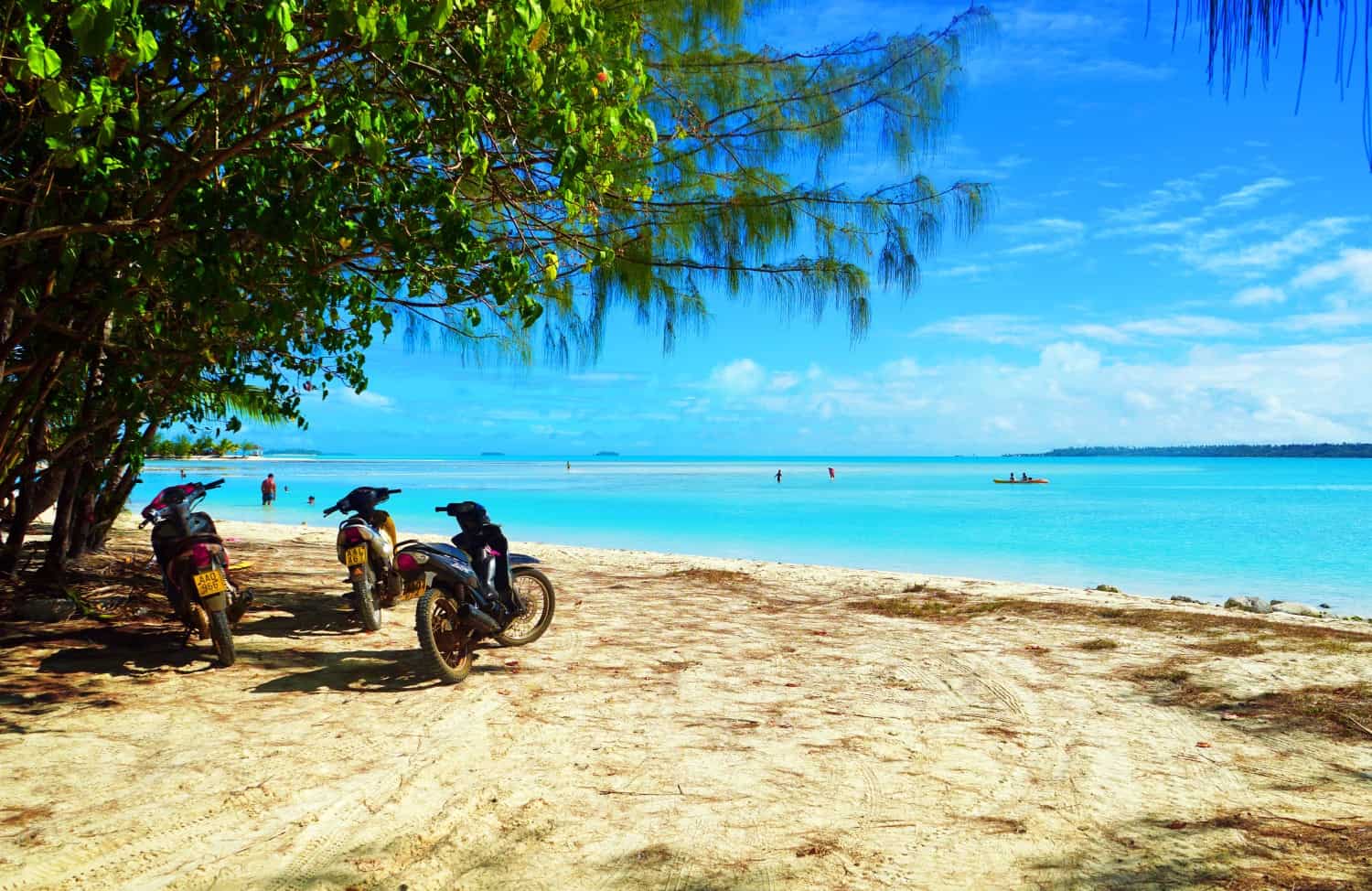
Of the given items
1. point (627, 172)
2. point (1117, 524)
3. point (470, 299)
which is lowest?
point (1117, 524)

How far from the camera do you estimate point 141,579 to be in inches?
330

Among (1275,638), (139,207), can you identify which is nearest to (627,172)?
(139,207)

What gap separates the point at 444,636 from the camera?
6055 millimetres

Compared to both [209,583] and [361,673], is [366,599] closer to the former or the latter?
[361,673]

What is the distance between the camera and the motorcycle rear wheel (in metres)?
5.93

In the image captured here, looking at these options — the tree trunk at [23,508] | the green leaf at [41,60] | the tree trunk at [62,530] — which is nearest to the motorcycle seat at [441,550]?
the green leaf at [41,60]

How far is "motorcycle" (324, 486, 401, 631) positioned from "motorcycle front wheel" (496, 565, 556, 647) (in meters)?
1.00

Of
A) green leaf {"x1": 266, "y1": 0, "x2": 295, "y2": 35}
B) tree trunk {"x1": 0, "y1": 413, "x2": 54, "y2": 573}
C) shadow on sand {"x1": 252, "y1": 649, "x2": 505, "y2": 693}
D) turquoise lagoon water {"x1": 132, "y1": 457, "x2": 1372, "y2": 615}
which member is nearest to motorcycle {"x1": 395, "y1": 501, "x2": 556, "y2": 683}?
shadow on sand {"x1": 252, "y1": 649, "x2": 505, "y2": 693}

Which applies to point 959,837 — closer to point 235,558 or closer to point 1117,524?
point 235,558

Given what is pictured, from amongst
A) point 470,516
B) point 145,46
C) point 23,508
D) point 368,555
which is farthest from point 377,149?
point 23,508

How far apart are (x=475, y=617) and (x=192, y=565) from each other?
6.12 ft

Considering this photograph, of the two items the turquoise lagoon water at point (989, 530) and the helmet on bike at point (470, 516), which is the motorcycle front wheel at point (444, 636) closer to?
the helmet on bike at point (470, 516)

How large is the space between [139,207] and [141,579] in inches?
194

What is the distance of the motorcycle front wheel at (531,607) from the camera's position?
7055 millimetres
